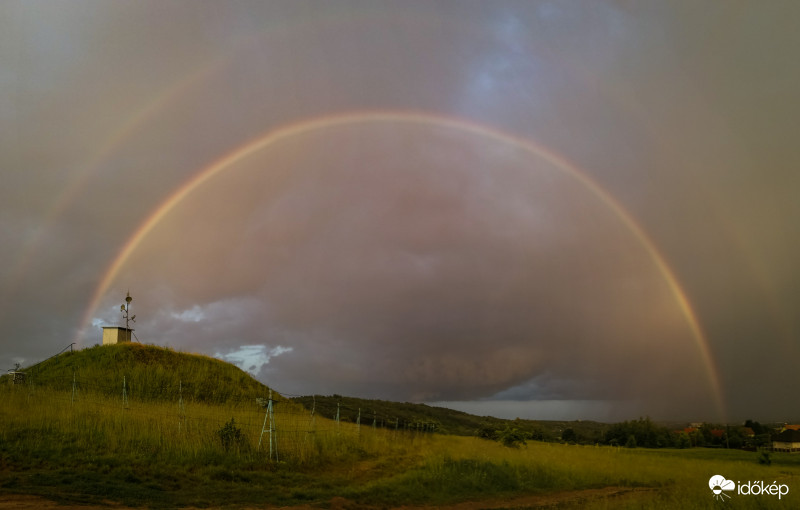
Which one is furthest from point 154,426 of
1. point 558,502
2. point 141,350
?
point 141,350

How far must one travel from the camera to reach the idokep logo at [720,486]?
2000cm

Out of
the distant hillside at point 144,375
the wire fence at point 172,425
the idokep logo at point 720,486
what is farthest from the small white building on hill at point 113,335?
the idokep logo at point 720,486

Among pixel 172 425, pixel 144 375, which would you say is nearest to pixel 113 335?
pixel 144 375

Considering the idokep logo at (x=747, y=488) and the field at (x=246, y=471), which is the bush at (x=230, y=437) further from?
the idokep logo at (x=747, y=488)

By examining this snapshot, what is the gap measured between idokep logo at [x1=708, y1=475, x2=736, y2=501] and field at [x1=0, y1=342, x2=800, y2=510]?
0.37 m

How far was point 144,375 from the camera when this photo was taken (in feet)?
121

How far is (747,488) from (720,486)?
97 centimetres

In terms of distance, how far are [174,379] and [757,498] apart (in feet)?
107

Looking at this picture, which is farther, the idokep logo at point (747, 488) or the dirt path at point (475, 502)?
the idokep logo at point (747, 488)

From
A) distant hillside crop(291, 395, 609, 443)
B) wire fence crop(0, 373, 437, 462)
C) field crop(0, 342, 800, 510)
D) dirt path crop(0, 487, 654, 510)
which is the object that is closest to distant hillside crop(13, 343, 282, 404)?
wire fence crop(0, 373, 437, 462)

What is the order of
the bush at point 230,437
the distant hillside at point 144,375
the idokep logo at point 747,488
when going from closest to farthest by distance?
A: the idokep logo at point 747,488
the bush at point 230,437
the distant hillside at point 144,375

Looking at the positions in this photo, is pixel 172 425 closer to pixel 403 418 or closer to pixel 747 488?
pixel 747 488

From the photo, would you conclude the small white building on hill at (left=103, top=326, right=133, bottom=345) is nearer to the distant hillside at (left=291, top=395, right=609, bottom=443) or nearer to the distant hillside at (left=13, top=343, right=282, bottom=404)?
the distant hillside at (left=13, top=343, right=282, bottom=404)

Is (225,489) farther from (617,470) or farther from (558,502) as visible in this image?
(617,470)
